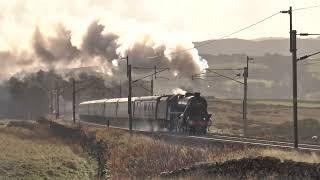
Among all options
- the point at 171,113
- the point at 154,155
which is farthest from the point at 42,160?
the point at 154,155

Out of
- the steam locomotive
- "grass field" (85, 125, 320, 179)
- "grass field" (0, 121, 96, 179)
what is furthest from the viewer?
the steam locomotive

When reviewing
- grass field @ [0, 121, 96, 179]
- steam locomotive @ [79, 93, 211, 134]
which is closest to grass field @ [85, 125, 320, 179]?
grass field @ [0, 121, 96, 179]

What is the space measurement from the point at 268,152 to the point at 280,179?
300 inches

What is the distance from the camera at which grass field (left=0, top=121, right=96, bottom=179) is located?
152 feet

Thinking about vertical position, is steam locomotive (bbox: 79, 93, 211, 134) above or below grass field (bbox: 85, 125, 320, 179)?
above

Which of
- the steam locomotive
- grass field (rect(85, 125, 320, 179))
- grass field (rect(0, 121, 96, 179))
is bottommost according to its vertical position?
grass field (rect(0, 121, 96, 179))

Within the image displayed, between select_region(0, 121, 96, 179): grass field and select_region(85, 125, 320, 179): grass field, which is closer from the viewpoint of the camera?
select_region(85, 125, 320, 179): grass field

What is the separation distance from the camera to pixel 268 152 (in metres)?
29.5

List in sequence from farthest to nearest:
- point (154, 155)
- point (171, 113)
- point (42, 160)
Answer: point (171, 113) < point (42, 160) < point (154, 155)

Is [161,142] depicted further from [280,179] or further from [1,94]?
[1,94]

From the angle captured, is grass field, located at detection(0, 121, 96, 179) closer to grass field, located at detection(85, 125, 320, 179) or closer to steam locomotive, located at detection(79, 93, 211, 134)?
grass field, located at detection(85, 125, 320, 179)

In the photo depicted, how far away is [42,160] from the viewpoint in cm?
5128

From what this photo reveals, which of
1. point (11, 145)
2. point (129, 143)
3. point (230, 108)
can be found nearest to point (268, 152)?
point (129, 143)

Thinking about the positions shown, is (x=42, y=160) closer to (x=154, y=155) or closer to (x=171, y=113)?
(x=171, y=113)
